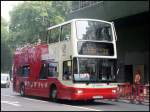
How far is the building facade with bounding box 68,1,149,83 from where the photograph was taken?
109 ft

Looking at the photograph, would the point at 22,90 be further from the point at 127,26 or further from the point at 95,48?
the point at 127,26

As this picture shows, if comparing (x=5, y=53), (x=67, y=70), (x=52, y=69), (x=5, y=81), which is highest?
(x=5, y=53)

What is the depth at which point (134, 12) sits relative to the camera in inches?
1264

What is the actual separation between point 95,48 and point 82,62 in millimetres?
1058

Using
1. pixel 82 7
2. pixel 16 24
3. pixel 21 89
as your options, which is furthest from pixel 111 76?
pixel 16 24

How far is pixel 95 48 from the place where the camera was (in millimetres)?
22453

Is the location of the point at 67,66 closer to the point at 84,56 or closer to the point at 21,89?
the point at 84,56

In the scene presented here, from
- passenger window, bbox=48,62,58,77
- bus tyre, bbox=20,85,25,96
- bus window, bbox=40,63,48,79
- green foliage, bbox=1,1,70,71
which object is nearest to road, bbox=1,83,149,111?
passenger window, bbox=48,62,58,77

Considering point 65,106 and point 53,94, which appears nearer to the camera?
point 65,106

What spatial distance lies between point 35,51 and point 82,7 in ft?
42.9

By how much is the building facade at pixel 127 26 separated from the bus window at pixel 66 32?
9.41 meters

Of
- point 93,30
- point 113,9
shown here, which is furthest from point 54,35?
point 113,9

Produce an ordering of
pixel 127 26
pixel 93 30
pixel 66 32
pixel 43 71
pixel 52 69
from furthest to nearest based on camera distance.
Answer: pixel 127 26, pixel 43 71, pixel 52 69, pixel 66 32, pixel 93 30

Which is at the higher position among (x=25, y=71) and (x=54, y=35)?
(x=54, y=35)
